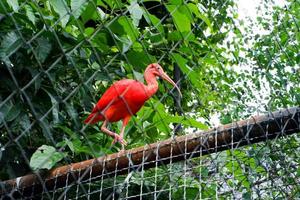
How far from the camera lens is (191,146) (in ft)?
4.29

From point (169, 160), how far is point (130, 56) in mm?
436

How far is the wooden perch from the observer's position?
129cm

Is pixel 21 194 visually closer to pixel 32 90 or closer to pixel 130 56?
pixel 32 90

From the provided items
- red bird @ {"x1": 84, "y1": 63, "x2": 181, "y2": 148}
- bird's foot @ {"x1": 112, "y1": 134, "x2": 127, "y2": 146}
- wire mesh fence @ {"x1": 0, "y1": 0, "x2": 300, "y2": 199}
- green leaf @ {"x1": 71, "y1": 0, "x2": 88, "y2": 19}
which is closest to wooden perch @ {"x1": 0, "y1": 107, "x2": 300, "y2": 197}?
wire mesh fence @ {"x1": 0, "y1": 0, "x2": 300, "y2": 199}

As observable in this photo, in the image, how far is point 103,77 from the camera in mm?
1564

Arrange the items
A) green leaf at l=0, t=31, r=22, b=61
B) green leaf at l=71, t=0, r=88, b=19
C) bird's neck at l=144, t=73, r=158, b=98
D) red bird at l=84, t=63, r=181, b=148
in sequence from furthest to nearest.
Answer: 1. bird's neck at l=144, t=73, r=158, b=98
2. red bird at l=84, t=63, r=181, b=148
3. green leaf at l=0, t=31, r=22, b=61
4. green leaf at l=71, t=0, r=88, b=19

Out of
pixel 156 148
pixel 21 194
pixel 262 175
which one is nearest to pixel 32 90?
pixel 21 194

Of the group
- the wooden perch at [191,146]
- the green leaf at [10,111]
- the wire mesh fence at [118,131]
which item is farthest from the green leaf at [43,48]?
the wooden perch at [191,146]

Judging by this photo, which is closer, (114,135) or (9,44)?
(9,44)

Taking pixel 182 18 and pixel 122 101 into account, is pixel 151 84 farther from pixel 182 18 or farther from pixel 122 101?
pixel 182 18

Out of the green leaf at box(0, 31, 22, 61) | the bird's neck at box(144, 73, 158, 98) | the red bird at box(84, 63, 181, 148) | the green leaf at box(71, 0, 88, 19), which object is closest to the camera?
the green leaf at box(71, 0, 88, 19)

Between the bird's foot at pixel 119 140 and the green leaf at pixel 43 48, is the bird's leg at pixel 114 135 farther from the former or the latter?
the green leaf at pixel 43 48

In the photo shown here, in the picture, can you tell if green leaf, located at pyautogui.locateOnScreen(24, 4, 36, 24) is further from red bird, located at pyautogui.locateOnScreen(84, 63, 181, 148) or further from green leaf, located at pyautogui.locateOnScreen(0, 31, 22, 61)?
red bird, located at pyautogui.locateOnScreen(84, 63, 181, 148)

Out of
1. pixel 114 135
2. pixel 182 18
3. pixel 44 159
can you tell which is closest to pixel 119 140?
pixel 114 135
